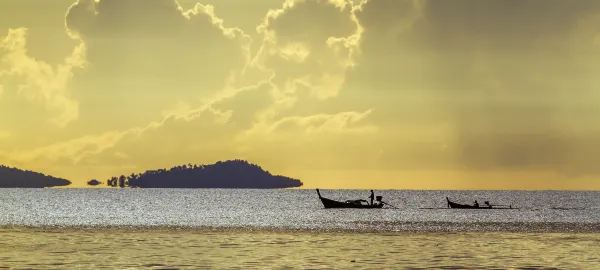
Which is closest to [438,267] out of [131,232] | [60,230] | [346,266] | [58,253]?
[346,266]

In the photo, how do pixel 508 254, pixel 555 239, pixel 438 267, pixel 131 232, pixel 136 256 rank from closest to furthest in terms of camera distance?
pixel 438 267
pixel 136 256
pixel 508 254
pixel 555 239
pixel 131 232

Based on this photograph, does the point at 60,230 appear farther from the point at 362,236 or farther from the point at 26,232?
the point at 362,236

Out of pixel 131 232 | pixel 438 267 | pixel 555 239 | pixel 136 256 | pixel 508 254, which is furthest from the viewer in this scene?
pixel 131 232

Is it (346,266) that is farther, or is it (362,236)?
(362,236)

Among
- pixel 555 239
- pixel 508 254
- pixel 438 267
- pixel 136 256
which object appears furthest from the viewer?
pixel 555 239

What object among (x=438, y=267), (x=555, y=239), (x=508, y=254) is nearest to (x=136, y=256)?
(x=438, y=267)

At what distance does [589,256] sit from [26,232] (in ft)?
130

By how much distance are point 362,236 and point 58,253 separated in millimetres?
24025

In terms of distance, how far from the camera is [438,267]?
42406 mm

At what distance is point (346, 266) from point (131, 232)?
97.8 ft

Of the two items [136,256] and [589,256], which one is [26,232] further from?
[589,256]

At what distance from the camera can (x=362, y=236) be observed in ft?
211

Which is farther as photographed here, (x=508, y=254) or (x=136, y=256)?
(x=508, y=254)

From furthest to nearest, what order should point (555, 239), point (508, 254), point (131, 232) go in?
point (131, 232)
point (555, 239)
point (508, 254)
